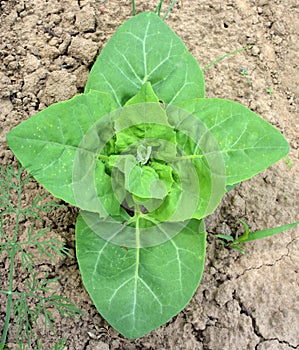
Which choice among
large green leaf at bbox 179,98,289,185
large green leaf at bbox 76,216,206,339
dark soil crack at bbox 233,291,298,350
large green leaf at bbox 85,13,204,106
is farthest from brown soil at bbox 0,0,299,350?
large green leaf at bbox 179,98,289,185

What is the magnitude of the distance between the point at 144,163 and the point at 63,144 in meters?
0.37

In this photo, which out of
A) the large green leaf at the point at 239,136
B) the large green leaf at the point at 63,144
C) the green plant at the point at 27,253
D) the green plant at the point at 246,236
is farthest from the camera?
the green plant at the point at 246,236

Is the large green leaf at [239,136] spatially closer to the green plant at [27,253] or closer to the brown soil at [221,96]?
the brown soil at [221,96]

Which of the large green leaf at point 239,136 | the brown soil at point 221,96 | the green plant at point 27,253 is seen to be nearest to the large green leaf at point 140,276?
the green plant at point 27,253

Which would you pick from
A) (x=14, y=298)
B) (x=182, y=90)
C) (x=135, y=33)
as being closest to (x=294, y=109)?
(x=182, y=90)

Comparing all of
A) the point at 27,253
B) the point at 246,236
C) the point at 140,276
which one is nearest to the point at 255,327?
the point at 246,236

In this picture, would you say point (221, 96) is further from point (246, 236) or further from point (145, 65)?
point (246, 236)

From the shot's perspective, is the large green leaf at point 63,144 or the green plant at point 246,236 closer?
the large green leaf at point 63,144

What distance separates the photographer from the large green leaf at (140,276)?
2271mm

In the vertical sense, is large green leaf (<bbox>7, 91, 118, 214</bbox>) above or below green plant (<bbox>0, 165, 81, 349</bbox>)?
above

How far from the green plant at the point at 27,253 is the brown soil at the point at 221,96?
0.18 feet

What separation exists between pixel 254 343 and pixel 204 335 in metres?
0.24

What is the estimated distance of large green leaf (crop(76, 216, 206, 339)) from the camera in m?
2.27

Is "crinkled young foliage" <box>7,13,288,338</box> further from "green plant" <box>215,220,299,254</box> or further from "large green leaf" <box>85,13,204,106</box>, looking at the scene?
"green plant" <box>215,220,299,254</box>
